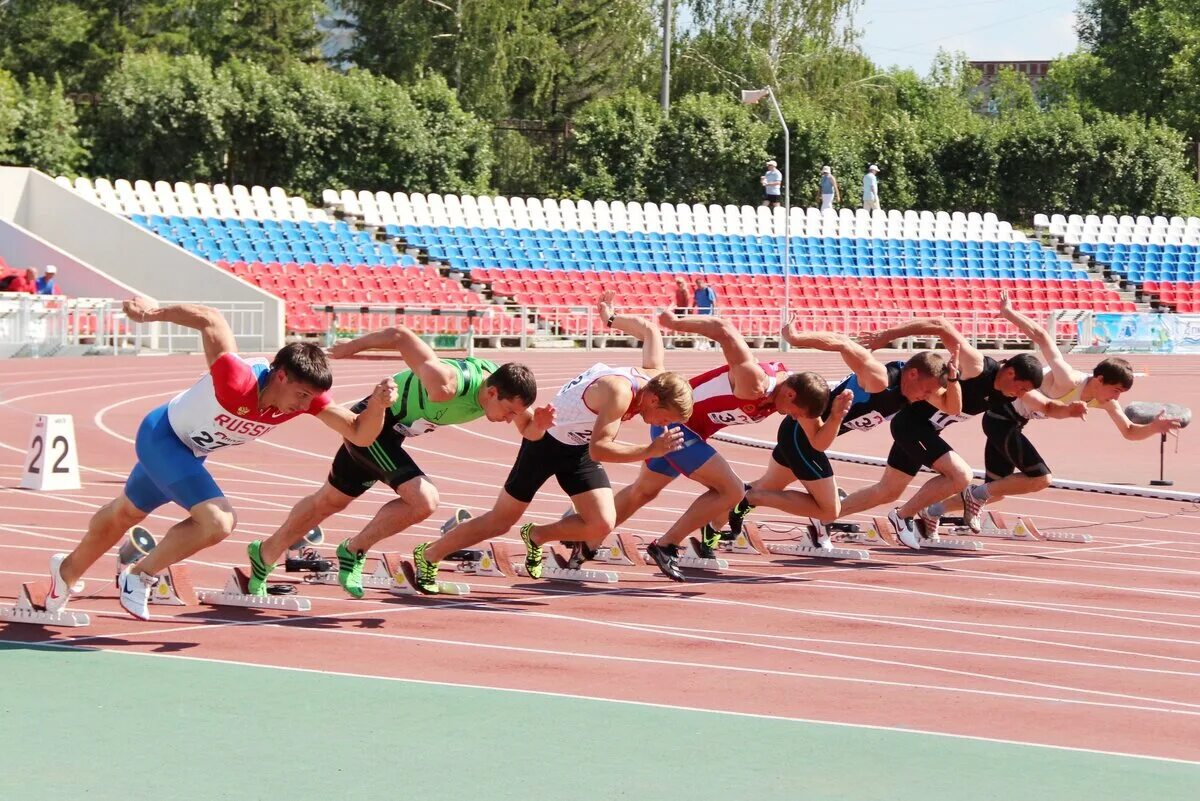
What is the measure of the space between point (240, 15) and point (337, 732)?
5521cm

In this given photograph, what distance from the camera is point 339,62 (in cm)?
6209

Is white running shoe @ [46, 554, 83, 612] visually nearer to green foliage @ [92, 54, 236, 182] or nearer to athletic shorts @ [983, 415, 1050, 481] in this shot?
athletic shorts @ [983, 415, 1050, 481]

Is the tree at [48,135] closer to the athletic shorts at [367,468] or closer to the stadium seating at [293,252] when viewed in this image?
the stadium seating at [293,252]

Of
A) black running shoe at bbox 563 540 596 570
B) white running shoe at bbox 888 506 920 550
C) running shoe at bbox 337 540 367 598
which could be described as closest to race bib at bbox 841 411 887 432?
white running shoe at bbox 888 506 920 550

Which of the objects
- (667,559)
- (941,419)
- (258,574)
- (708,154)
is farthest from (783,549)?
(708,154)

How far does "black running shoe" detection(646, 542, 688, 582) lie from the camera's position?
33.1 ft

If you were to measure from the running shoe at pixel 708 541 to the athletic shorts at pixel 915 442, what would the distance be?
1.54 meters

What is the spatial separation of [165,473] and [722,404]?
3.56 meters

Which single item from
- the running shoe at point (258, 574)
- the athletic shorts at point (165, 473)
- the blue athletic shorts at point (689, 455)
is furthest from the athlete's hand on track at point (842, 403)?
the athletic shorts at point (165, 473)

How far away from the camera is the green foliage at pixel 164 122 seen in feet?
136

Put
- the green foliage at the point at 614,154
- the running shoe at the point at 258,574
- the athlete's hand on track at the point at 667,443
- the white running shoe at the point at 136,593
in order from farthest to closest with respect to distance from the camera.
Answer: the green foliage at the point at 614,154 < the running shoe at the point at 258,574 < the athlete's hand on track at the point at 667,443 < the white running shoe at the point at 136,593

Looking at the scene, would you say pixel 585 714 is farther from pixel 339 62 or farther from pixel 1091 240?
pixel 339 62

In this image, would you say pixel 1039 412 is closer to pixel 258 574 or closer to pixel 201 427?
pixel 258 574

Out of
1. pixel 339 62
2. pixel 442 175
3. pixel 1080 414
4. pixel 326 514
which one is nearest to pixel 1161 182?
pixel 442 175
